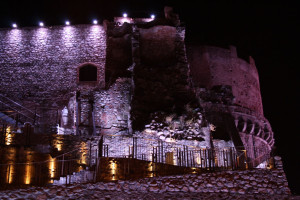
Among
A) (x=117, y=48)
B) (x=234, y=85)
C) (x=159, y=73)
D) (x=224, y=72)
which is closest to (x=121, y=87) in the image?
(x=159, y=73)

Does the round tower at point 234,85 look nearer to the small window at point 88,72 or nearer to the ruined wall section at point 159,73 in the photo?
the ruined wall section at point 159,73

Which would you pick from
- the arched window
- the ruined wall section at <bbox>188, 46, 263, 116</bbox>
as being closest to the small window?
the arched window

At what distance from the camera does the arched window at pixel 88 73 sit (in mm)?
20453

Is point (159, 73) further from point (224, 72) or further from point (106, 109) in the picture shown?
point (224, 72)

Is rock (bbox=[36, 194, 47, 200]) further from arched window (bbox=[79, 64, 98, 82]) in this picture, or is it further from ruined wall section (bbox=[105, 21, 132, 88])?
arched window (bbox=[79, 64, 98, 82])

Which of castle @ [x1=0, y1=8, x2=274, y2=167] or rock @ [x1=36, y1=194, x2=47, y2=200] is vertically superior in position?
castle @ [x1=0, y1=8, x2=274, y2=167]

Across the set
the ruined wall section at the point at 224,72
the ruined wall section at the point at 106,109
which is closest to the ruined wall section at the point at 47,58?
the ruined wall section at the point at 106,109

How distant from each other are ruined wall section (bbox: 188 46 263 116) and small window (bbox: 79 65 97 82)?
687 cm

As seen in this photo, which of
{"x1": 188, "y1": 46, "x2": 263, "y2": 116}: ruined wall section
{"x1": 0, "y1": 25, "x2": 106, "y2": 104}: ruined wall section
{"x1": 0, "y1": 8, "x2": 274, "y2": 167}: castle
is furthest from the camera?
{"x1": 188, "y1": 46, "x2": 263, "y2": 116}: ruined wall section

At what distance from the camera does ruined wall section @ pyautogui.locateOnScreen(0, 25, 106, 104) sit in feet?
64.7

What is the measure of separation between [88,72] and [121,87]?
311 cm

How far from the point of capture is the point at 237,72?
2497 centimetres

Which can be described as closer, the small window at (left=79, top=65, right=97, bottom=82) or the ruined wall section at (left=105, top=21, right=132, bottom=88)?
the ruined wall section at (left=105, top=21, right=132, bottom=88)

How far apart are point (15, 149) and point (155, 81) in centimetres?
793
